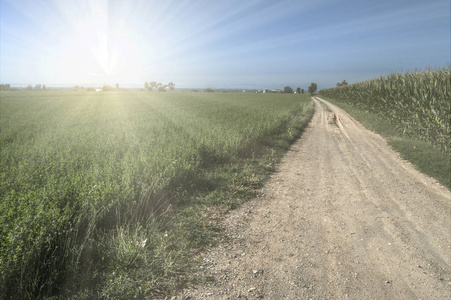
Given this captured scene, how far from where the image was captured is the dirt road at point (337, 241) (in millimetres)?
2582

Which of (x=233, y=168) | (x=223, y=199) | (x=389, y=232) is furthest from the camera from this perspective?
(x=233, y=168)

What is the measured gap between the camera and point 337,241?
3.40 meters

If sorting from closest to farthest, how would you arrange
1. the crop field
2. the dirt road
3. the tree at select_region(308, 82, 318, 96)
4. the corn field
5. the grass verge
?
the crop field
the dirt road
the grass verge
the corn field
the tree at select_region(308, 82, 318, 96)

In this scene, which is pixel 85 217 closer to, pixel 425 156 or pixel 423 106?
pixel 425 156

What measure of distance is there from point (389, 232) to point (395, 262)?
0.76 meters

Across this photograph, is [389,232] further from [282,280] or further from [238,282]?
[238,282]

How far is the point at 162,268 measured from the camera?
2707mm

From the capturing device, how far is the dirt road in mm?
2582

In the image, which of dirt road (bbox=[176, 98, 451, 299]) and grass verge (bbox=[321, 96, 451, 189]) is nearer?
dirt road (bbox=[176, 98, 451, 299])

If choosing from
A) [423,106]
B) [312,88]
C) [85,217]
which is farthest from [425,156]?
[312,88]

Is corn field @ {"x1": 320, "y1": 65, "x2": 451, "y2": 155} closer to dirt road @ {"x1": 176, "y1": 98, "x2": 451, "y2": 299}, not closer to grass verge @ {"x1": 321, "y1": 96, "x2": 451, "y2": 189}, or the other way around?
grass verge @ {"x1": 321, "y1": 96, "x2": 451, "y2": 189}

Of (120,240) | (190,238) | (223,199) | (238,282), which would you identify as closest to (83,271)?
(120,240)

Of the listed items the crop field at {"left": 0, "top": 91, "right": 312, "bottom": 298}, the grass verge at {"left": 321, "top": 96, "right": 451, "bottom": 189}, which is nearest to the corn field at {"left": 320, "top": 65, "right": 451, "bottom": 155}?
the grass verge at {"left": 321, "top": 96, "right": 451, "bottom": 189}

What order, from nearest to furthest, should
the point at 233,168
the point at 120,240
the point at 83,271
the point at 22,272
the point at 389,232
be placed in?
the point at 22,272, the point at 83,271, the point at 120,240, the point at 389,232, the point at 233,168
